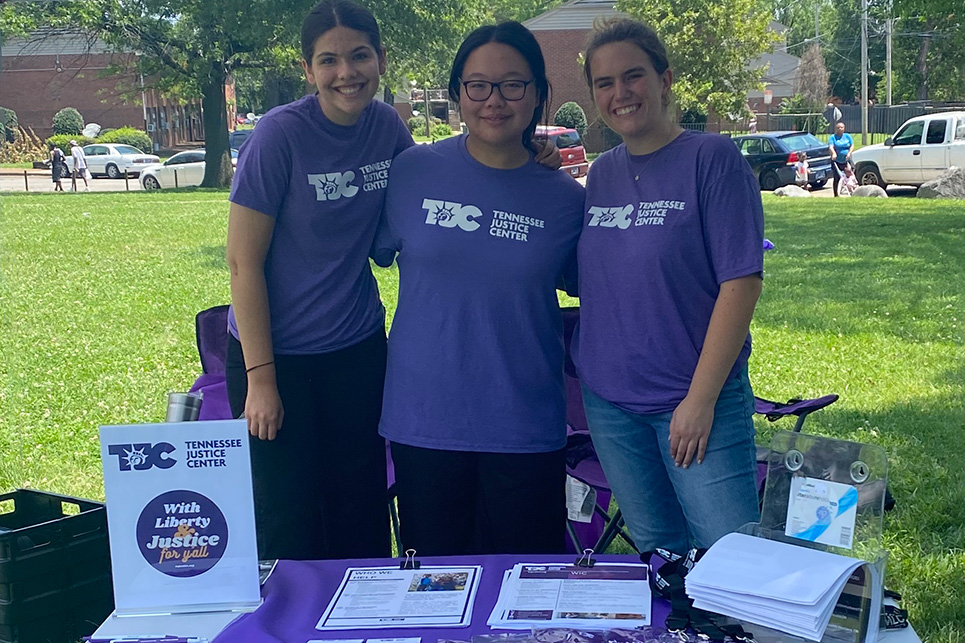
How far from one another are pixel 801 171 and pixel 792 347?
12.5 m

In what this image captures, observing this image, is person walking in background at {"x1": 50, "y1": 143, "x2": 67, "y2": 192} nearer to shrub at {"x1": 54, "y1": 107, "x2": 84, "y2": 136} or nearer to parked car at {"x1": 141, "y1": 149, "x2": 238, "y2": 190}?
parked car at {"x1": 141, "y1": 149, "x2": 238, "y2": 190}

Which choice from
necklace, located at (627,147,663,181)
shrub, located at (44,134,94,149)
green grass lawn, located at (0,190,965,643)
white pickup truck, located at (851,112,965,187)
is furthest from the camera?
shrub, located at (44,134,94,149)

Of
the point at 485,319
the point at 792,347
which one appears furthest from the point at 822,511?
the point at 792,347

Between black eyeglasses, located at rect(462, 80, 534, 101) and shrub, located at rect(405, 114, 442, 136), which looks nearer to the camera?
black eyeglasses, located at rect(462, 80, 534, 101)

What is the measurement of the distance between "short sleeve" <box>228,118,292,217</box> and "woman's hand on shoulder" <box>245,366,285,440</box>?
15.6 inches

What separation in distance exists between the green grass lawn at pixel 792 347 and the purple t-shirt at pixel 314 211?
210 centimetres

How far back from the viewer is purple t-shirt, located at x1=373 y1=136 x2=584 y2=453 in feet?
7.16

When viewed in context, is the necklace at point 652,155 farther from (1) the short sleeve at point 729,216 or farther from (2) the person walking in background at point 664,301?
(1) the short sleeve at point 729,216

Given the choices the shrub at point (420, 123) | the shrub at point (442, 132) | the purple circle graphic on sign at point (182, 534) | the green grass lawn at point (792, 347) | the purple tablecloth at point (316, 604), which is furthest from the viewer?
the shrub at point (420, 123)

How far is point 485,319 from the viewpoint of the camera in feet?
7.16

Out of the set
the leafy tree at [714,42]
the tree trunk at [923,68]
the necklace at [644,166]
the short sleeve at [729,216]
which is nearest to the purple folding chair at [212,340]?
the necklace at [644,166]

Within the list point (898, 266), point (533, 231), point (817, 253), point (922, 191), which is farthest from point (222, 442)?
point (922, 191)

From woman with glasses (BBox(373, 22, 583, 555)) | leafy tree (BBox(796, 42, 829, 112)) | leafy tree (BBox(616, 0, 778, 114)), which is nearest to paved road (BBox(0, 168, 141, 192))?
leafy tree (BBox(616, 0, 778, 114))

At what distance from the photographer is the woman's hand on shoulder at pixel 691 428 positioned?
2047 millimetres
